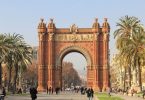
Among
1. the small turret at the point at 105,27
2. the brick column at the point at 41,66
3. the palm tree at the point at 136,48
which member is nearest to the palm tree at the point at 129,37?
the palm tree at the point at 136,48

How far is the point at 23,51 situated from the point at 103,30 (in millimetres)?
21721

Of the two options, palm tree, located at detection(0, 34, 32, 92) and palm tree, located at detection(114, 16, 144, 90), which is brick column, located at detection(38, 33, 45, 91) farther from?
palm tree, located at detection(114, 16, 144, 90)

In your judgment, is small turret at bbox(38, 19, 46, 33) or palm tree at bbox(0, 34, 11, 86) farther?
small turret at bbox(38, 19, 46, 33)

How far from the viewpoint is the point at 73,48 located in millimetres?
108688

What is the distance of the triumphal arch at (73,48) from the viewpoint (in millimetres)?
108062

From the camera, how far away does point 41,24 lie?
110 m

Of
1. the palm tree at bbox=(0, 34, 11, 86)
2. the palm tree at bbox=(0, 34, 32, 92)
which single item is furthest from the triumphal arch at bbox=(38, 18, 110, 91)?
the palm tree at bbox=(0, 34, 11, 86)

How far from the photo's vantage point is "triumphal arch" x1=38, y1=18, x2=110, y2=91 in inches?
4254

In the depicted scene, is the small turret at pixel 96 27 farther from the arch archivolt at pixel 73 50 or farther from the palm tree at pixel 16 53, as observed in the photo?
the palm tree at pixel 16 53

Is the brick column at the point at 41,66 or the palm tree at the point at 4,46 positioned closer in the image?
the palm tree at the point at 4,46

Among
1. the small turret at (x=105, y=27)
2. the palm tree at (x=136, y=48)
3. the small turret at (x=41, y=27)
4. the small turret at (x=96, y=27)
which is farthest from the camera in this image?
the small turret at (x=41, y=27)

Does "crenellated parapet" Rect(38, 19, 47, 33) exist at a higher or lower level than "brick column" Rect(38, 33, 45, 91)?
higher

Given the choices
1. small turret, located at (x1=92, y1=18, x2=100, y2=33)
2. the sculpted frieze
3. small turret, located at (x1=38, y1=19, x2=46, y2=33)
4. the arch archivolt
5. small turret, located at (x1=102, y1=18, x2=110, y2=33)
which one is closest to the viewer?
small turret, located at (x1=92, y1=18, x2=100, y2=33)

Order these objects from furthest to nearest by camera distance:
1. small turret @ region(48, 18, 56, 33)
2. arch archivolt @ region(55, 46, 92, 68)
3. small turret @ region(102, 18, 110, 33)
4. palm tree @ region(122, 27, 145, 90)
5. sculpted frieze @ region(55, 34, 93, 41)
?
small turret @ region(48, 18, 56, 33) → sculpted frieze @ region(55, 34, 93, 41) → arch archivolt @ region(55, 46, 92, 68) → small turret @ region(102, 18, 110, 33) → palm tree @ region(122, 27, 145, 90)
